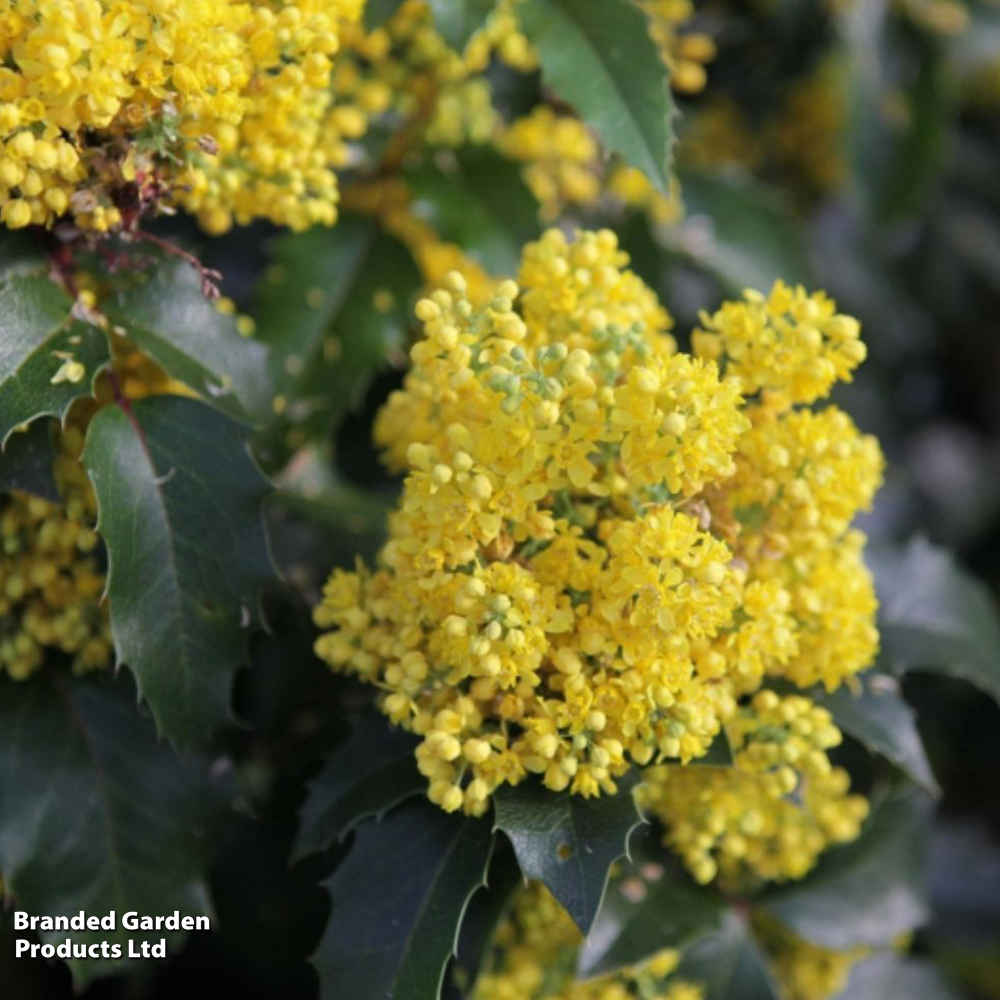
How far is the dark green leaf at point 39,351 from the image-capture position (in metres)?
1.27

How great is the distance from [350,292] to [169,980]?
1124mm

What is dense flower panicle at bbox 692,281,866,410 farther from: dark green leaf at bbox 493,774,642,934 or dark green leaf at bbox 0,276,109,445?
dark green leaf at bbox 0,276,109,445

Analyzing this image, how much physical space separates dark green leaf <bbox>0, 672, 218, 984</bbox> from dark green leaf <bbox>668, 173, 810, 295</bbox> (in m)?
1.35

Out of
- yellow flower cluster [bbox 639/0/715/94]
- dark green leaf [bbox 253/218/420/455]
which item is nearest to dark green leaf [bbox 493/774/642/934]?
dark green leaf [bbox 253/218/420/455]

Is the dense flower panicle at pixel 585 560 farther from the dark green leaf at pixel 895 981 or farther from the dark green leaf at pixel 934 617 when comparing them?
the dark green leaf at pixel 895 981

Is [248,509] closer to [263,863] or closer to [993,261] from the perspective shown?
[263,863]

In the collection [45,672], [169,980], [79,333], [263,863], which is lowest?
[169,980]

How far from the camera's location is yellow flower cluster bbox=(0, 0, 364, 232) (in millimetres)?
1183

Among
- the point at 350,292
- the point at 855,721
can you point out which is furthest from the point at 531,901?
the point at 350,292

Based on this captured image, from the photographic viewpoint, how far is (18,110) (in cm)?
118

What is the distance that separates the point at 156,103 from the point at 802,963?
1.46 meters

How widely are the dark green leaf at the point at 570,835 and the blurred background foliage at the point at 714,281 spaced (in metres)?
0.34

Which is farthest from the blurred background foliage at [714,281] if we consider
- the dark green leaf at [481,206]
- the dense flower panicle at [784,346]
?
the dense flower panicle at [784,346]

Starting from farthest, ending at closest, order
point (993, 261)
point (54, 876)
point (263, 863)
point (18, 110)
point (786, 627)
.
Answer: point (993, 261)
point (263, 863)
point (54, 876)
point (786, 627)
point (18, 110)
